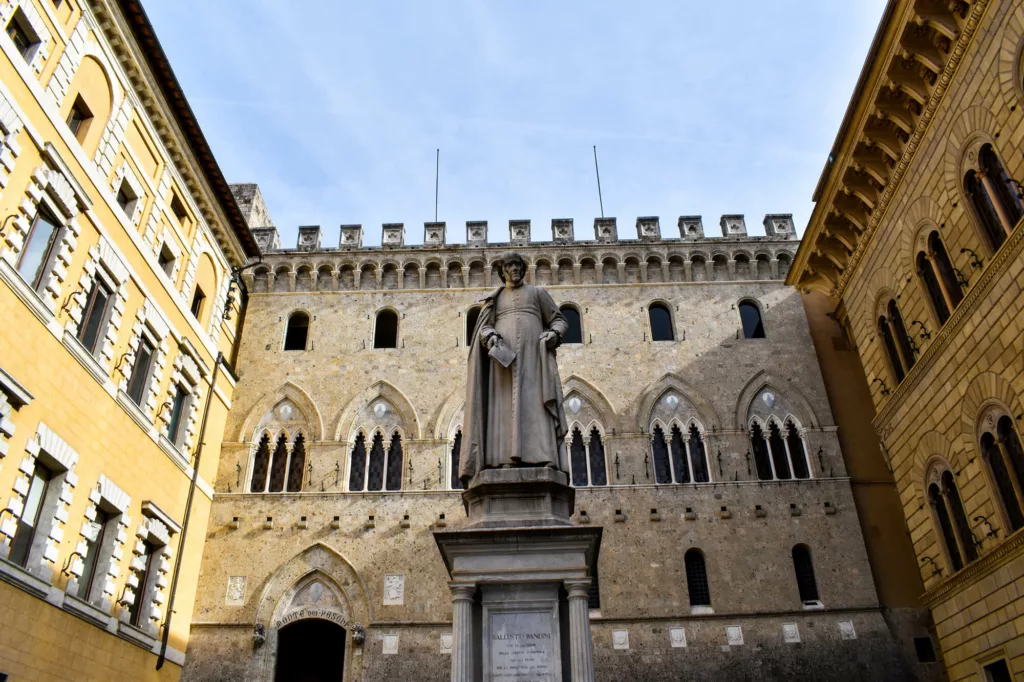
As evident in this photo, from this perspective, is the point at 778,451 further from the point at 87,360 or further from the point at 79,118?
the point at 79,118

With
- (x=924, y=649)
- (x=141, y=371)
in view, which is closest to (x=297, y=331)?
(x=141, y=371)

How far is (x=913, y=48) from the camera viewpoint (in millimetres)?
14211

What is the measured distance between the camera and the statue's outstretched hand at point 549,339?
8492 mm

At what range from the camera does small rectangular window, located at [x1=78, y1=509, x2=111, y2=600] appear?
48.0 ft

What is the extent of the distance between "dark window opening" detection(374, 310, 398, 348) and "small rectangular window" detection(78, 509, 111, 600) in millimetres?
8750

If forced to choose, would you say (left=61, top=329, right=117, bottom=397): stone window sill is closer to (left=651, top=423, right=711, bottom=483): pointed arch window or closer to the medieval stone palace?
the medieval stone palace

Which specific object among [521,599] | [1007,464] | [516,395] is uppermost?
[1007,464]

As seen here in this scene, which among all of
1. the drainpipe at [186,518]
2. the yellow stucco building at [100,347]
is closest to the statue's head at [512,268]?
the yellow stucco building at [100,347]

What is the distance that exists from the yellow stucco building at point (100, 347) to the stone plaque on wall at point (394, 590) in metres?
4.33

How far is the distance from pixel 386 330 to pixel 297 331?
2490 millimetres

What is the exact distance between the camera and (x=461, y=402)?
69.7 feet

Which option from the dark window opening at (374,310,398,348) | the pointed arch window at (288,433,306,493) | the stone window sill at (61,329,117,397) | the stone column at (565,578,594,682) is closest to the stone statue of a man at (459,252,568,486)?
the stone column at (565,578,594,682)

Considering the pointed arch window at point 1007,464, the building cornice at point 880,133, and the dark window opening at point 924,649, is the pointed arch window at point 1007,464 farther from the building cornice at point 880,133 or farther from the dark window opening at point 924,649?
the dark window opening at point 924,649

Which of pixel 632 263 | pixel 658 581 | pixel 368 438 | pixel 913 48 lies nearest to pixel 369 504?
pixel 368 438
